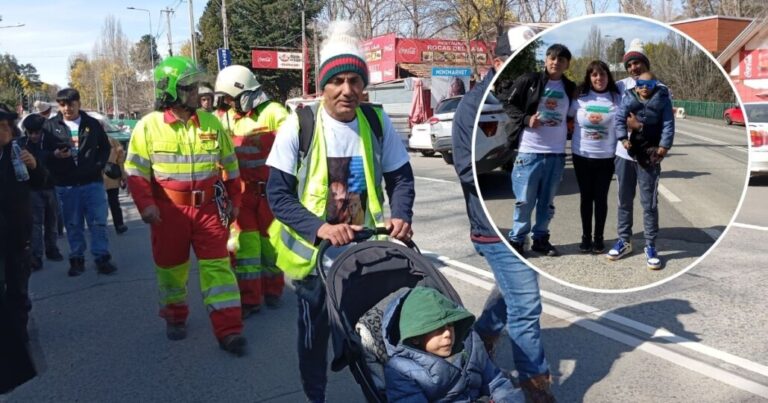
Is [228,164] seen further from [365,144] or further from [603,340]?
[603,340]

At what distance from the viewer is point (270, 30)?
60.3m

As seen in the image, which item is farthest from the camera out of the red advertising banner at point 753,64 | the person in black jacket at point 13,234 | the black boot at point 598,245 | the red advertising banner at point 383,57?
the red advertising banner at point 383,57

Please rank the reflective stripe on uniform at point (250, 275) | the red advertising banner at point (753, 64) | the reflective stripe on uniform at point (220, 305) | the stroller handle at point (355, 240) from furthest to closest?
the reflective stripe on uniform at point (250, 275) < the reflective stripe on uniform at point (220, 305) < the stroller handle at point (355, 240) < the red advertising banner at point (753, 64)

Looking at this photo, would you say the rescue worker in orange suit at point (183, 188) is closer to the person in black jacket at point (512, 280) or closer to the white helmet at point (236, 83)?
the white helmet at point (236, 83)

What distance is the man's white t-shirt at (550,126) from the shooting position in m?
2.31

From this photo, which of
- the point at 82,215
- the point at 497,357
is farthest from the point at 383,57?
the point at 497,357

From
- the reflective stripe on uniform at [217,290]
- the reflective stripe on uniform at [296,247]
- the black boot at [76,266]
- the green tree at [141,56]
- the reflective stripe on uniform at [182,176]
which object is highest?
the green tree at [141,56]

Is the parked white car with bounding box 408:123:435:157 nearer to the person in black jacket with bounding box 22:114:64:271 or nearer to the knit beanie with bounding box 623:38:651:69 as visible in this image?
the person in black jacket with bounding box 22:114:64:271

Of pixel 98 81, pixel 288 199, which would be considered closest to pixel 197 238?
pixel 288 199

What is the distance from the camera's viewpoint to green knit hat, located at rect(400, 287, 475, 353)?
2.76 metres

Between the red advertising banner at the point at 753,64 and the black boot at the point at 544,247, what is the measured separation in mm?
855

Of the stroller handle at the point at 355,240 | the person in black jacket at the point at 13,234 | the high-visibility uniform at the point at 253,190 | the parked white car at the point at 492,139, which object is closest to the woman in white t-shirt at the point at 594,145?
the parked white car at the point at 492,139

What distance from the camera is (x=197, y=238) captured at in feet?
16.4

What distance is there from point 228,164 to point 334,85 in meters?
2.22
